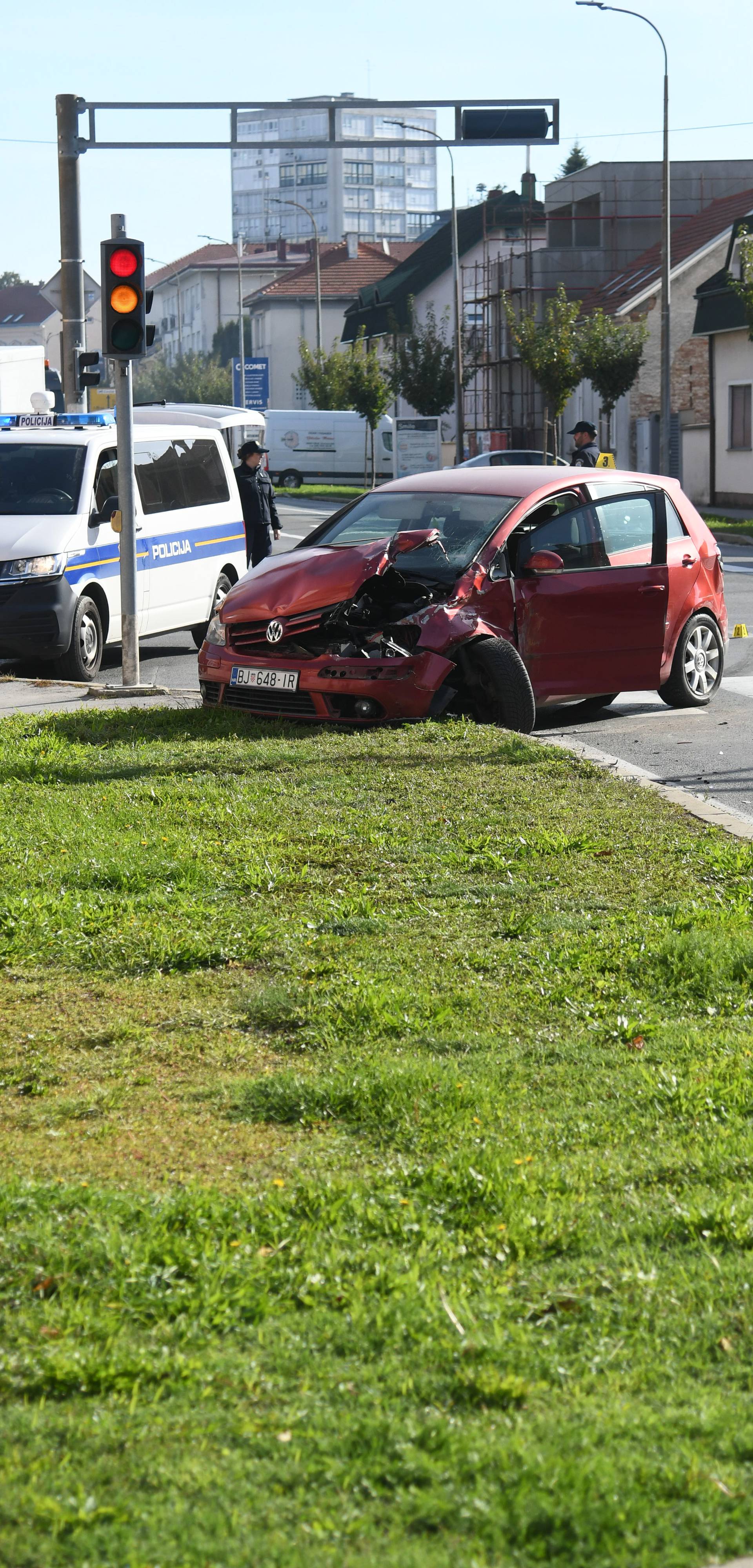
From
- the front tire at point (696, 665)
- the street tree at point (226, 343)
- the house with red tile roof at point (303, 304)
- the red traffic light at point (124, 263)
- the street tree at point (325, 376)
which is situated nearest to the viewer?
the front tire at point (696, 665)

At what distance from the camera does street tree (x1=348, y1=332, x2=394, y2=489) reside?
A: 195 feet

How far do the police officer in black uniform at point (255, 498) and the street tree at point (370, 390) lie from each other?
130ft

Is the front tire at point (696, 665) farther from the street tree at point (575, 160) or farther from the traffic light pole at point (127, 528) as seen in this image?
the street tree at point (575, 160)

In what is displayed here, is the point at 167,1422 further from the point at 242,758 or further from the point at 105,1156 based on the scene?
the point at 242,758

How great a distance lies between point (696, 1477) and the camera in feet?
8.88

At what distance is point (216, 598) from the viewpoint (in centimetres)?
1661

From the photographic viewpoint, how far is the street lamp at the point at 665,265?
34.9 m

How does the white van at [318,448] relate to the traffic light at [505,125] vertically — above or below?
below

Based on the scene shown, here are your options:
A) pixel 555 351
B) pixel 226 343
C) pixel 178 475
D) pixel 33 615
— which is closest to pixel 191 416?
pixel 178 475

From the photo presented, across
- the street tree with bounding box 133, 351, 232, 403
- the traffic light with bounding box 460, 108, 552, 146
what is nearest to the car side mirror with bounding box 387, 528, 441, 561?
the traffic light with bounding box 460, 108, 552, 146

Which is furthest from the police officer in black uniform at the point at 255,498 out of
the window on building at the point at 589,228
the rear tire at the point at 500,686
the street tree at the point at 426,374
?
the window on building at the point at 589,228

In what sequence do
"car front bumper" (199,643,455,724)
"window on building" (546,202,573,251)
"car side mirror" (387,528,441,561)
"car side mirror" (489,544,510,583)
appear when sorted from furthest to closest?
1. "window on building" (546,202,573,251)
2. "car side mirror" (489,544,510,583)
3. "car side mirror" (387,528,441,561)
4. "car front bumper" (199,643,455,724)

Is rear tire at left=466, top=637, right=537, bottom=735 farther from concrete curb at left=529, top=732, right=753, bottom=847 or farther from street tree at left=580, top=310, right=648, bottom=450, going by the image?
street tree at left=580, top=310, right=648, bottom=450

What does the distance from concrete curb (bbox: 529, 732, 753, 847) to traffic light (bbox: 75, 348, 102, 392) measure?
31.6ft
